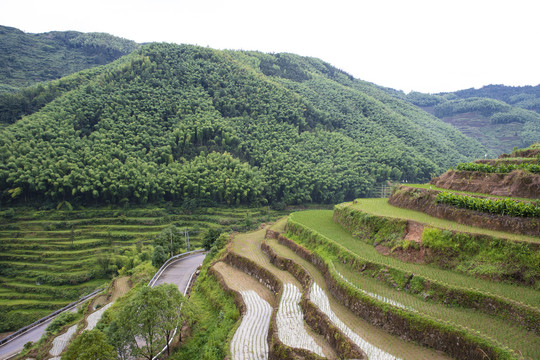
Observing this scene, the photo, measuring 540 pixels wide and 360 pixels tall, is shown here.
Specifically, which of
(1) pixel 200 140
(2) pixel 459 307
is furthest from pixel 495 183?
(1) pixel 200 140

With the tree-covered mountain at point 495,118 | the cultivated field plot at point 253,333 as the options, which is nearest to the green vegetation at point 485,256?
the cultivated field plot at point 253,333

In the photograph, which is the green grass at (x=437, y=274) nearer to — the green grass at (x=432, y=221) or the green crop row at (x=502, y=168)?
the green grass at (x=432, y=221)

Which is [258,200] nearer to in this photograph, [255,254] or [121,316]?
[255,254]

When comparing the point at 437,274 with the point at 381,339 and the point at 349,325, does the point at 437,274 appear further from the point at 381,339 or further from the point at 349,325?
the point at 349,325

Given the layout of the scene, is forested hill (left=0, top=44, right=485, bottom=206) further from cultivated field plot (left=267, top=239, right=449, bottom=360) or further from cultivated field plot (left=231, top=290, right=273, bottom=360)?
cultivated field plot (left=267, top=239, right=449, bottom=360)

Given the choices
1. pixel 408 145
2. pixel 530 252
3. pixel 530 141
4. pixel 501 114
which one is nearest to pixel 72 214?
pixel 530 252

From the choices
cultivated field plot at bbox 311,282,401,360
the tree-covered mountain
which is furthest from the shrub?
the tree-covered mountain

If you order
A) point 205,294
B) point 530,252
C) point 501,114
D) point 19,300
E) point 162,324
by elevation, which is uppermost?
point 501,114
